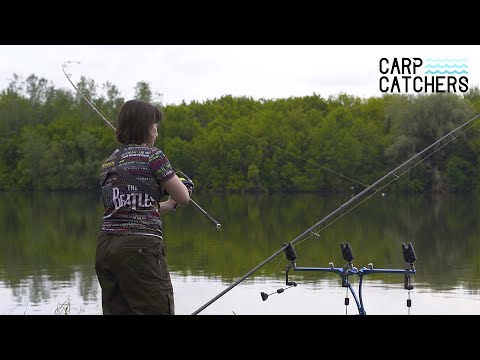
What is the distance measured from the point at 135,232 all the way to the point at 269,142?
39175mm

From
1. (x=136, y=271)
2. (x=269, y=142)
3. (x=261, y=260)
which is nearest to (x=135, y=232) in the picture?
(x=136, y=271)

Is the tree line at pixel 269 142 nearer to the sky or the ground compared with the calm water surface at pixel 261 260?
nearer to the sky

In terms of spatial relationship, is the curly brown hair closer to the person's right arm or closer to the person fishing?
the person fishing

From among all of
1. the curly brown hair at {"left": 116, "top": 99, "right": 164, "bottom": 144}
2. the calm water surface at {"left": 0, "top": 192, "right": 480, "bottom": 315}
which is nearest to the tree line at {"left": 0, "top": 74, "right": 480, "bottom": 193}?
the calm water surface at {"left": 0, "top": 192, "right": 480, "bottom": 315}

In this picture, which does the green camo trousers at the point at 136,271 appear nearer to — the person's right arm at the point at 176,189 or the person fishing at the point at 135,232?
the person fishing at the point at 135,232

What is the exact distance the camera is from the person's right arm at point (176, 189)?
10.5 feet

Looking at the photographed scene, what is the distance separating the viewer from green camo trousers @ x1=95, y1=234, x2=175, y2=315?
3.17 metres

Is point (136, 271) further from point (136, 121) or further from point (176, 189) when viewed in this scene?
point (136, 121)

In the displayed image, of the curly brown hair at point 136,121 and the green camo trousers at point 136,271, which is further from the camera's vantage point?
the curly brown hair at point 136,121

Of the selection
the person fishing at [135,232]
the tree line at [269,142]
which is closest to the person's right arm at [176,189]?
the person fishing at [135,232]

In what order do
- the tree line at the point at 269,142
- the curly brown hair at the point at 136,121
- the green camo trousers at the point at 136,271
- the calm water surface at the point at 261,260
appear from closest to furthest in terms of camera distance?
the green camo trousers at the point at 136,271, the curly brown hair at the point at 136,121, the calm water surface at the point at 261,260, the tree line at the point at 269,142

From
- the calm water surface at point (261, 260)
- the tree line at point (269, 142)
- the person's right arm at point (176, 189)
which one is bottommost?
the calm water surface at point (261, 260)
